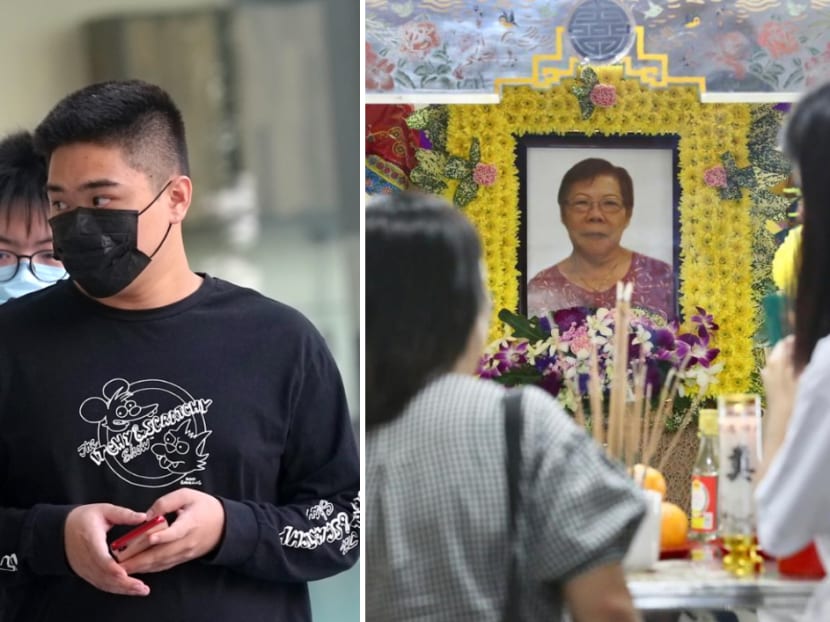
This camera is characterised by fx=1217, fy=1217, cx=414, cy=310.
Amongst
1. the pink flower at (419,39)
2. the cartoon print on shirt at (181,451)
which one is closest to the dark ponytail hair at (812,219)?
the pink flower at (419,39)

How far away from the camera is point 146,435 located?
1923mm

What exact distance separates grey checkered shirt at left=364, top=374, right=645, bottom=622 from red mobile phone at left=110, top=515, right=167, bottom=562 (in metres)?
0.33

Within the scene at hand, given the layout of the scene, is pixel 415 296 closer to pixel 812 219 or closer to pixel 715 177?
pixel 715 177

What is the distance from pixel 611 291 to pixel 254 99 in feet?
2.39

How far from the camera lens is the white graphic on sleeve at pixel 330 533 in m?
1.95

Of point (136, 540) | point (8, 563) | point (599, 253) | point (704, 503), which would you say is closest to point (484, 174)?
point (599, 253)

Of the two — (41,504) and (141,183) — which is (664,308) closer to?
(141,183)

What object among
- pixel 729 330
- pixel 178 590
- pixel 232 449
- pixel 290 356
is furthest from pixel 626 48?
pixel 178 590

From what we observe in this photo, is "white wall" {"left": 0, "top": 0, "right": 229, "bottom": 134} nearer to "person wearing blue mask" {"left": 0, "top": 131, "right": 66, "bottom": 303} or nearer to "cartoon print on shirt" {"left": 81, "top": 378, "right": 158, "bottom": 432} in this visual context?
"person wearing blue mask" {"left": 0, "top": 131, "right": 66, "bottom": 303}

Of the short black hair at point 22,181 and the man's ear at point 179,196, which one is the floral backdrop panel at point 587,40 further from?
the short black hair at point 22,181

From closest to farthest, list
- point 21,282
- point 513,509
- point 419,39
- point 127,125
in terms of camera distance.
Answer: point 513,509 → point 419,39 → point 127,125 → point 21,282

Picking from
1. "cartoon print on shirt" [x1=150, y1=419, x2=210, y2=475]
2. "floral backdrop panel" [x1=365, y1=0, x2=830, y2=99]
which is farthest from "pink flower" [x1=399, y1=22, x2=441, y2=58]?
"cartoon print on shirt" [x1=150, y1=419, x2=210, y2=475]

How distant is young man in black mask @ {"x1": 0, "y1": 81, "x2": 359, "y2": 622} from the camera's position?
6.22ft

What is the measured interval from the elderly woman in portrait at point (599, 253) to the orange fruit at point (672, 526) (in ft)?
0.95
